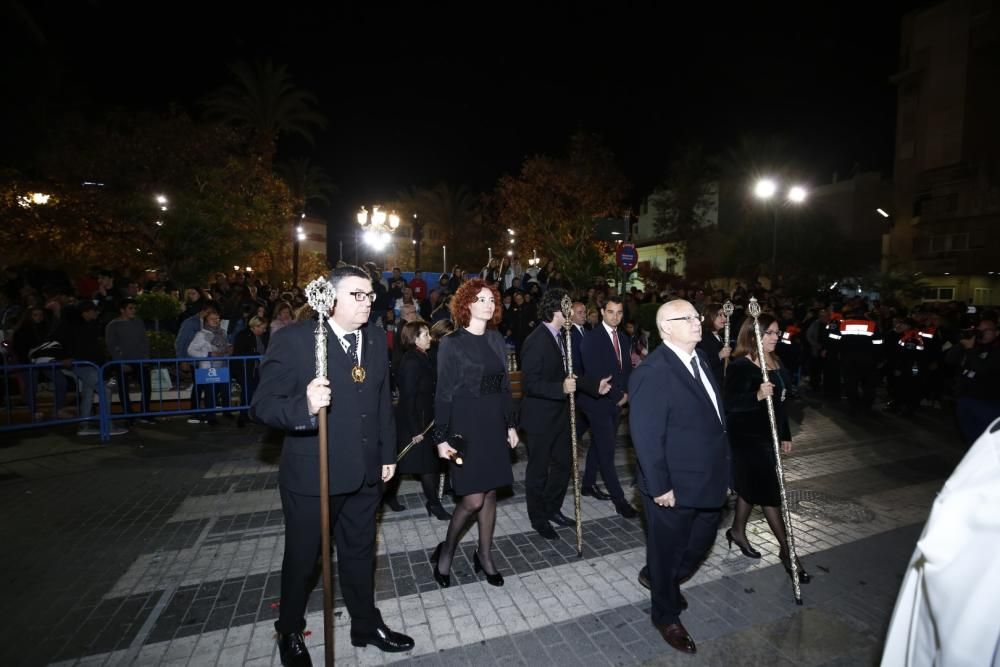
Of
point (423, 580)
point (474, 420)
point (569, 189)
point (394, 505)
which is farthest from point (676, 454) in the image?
point (569, 189)

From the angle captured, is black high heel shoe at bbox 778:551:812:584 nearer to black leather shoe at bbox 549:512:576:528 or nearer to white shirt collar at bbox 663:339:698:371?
black leather shoe at bbox 549:512:576:528

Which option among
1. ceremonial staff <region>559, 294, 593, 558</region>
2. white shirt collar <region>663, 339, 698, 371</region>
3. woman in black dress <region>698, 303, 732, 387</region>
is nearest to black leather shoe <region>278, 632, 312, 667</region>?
ceremonial staff <region>559, 294, 593, 558</region>

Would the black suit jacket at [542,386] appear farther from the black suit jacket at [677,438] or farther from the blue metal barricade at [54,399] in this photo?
the blue metal barricade at [54,399]

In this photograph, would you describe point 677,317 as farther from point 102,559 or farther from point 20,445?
point 20,445

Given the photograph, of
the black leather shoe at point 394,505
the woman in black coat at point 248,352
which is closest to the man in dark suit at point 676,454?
the black leather shoe at point 394,505

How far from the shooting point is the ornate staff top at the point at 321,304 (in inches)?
113

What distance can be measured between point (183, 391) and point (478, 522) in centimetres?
860

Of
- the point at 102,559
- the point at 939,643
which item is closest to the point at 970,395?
the point at 939,643

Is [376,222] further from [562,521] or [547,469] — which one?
[562,521]

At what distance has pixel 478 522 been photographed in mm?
4285

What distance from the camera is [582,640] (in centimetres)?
358

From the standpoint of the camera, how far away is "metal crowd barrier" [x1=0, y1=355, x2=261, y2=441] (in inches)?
337

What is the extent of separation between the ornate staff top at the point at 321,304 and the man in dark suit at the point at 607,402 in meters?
3.55

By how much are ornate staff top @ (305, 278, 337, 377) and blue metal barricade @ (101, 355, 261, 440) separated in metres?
7.20
